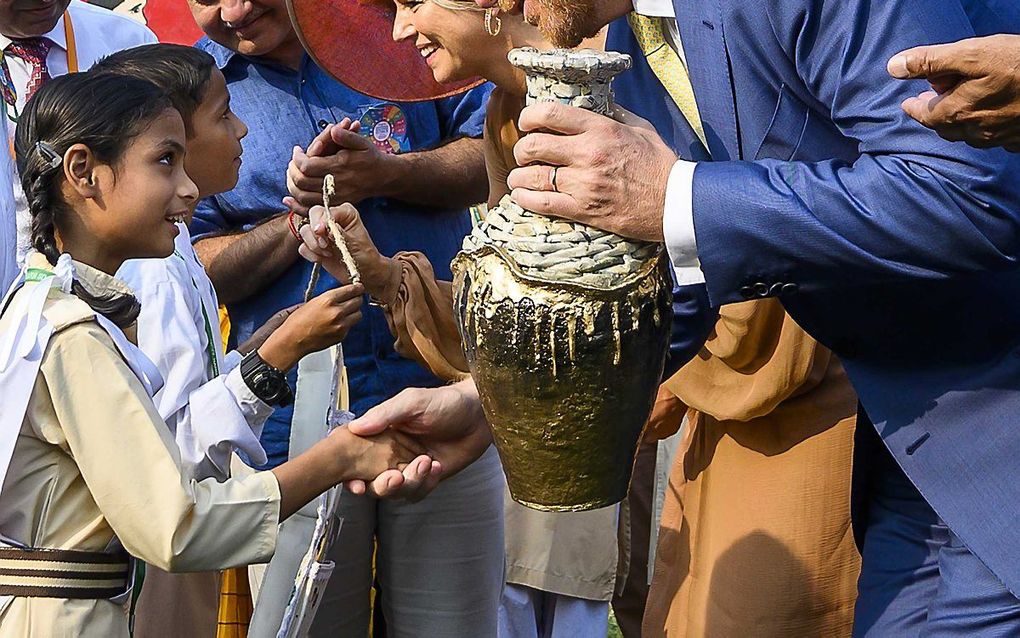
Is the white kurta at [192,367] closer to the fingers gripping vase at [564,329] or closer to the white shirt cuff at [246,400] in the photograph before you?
the white shirt cuff at [246,400]

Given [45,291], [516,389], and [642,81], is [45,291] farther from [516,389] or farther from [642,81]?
[642,81]

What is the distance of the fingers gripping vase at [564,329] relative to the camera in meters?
2.29

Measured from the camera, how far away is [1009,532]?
2.47 meters

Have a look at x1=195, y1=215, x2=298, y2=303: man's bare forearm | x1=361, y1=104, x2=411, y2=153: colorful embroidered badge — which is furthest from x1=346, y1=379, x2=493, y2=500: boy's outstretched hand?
x1=361, y1=104, x2=411, y2=153: colorful embroidered badge

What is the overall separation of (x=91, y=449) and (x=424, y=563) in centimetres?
152

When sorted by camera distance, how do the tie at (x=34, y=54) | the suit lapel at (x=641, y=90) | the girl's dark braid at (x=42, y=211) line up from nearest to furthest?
the suit lapel at (x=641, y=90) < the girl's dark braid at (x=42, y=211) < the tie at (x=34, y=54)

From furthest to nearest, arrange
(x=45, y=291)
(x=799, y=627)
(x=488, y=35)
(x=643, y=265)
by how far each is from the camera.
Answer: (x=799, y=627)
(x=488, y=35)
(x=45, y=291)
(x=643, y=265)

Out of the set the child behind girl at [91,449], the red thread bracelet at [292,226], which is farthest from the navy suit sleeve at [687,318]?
the red thread bracelet at [292,226]

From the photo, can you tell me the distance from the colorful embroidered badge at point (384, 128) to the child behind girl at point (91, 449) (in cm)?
128

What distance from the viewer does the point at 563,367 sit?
233cm

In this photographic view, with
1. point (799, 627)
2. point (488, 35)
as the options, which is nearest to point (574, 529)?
point (799, 627)

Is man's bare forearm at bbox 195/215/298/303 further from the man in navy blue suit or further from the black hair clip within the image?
the man in navy blue suit

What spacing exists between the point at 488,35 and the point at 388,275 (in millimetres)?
694

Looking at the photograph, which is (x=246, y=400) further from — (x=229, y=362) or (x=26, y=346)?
(x=26, y=346)
